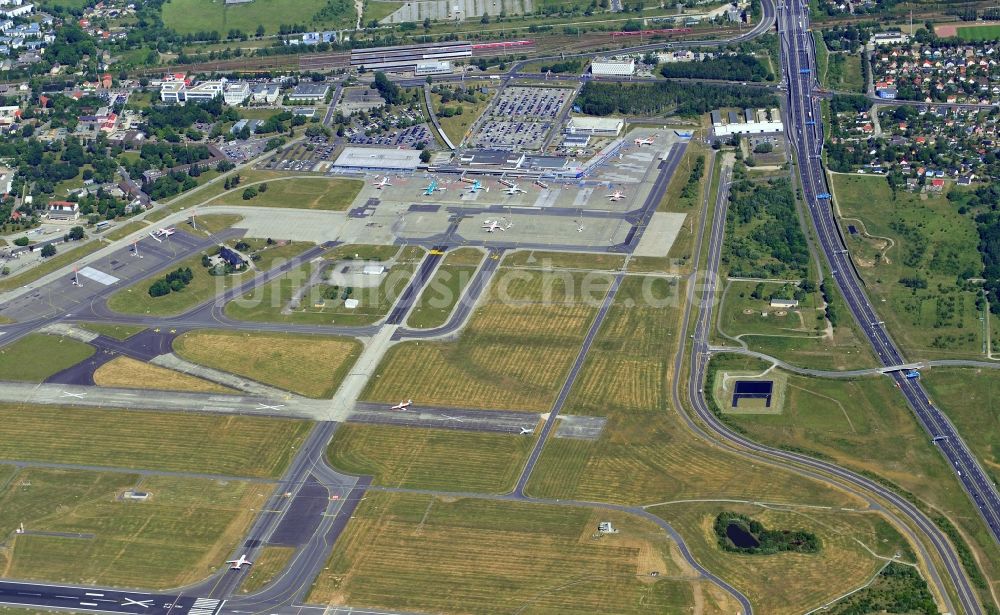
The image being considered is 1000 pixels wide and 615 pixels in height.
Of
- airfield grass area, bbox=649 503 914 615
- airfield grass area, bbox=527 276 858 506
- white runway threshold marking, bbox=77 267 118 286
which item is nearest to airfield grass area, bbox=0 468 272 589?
airfield grass area, bbox=527 276 858 506

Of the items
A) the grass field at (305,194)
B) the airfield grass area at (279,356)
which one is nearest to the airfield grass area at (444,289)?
the airfield grass area at (279,356)

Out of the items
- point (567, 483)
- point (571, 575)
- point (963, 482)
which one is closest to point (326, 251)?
point (567, 483)

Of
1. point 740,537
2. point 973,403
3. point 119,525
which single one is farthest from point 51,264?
point 973,403

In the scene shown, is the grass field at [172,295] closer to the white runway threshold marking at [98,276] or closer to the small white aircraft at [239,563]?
the white runway threshold marking at [98,276]

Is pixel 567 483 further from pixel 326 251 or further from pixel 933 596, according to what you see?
pixel 326 251

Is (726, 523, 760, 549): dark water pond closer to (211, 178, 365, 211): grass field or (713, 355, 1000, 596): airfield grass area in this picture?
(713, 355, 1000, 596): airfield grass area

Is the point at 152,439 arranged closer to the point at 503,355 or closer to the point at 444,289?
the point at 503,355
